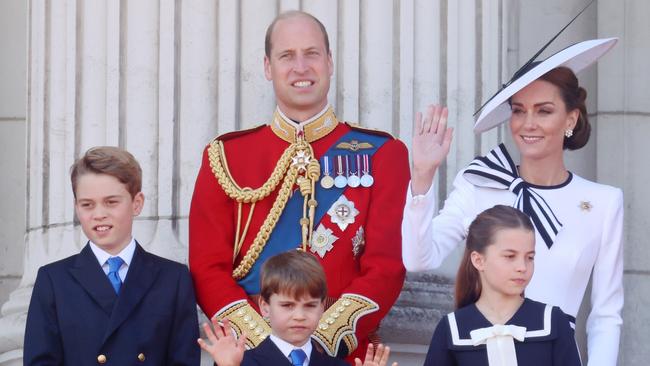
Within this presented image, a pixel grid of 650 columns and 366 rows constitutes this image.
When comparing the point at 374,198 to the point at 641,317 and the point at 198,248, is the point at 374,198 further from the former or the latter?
the point at 641,317

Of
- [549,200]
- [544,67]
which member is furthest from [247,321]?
[544,67]

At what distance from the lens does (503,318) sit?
552 centimetres

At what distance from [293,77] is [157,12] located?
92cm

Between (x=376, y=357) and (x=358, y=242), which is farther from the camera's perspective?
(x=358, y=242)

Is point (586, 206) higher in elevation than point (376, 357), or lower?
higher

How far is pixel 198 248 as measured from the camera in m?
6.27

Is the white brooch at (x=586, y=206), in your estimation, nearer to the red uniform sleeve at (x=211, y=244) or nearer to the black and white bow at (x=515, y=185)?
the black and white bow at (x=515, y=185)

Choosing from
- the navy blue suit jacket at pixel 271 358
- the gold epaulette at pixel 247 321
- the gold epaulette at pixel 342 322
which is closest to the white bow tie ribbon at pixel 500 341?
the navy blue suit jacket at pixel 271 358

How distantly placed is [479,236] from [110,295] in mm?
A: 1271

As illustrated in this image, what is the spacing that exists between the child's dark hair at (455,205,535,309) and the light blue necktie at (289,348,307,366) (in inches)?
20.7

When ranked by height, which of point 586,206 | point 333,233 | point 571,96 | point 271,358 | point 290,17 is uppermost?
point 290,17

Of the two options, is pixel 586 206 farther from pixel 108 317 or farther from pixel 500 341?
pixel 108 317

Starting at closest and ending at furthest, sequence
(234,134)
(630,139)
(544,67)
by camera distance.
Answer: (544,67) → (234,134) → (630,139)

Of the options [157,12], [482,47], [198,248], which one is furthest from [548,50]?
[198,248]
